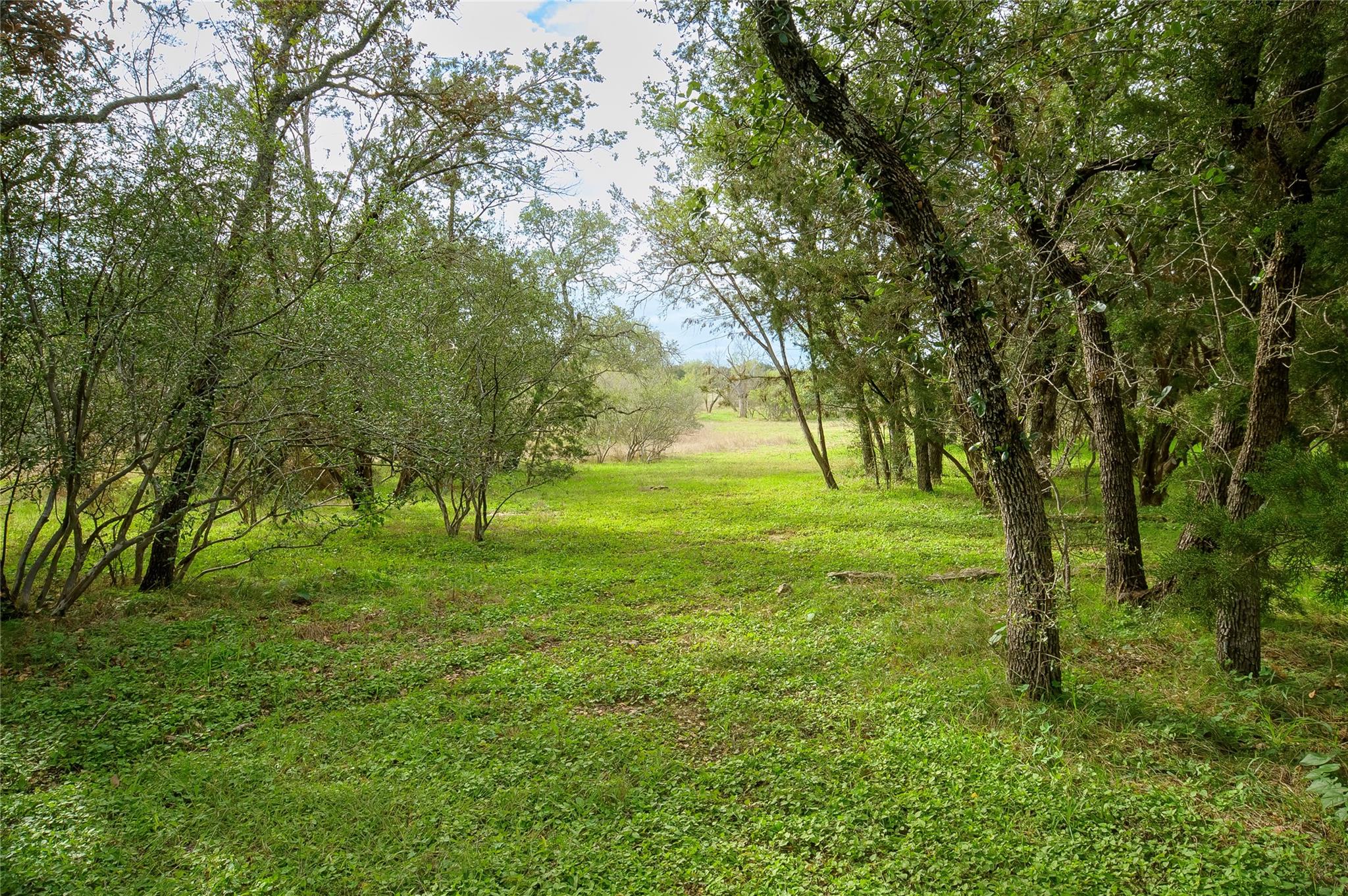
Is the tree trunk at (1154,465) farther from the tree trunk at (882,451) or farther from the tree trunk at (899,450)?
the tree trunk at (882,451)

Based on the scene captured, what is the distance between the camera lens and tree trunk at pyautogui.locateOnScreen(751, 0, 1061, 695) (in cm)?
415

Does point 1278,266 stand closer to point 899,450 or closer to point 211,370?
point 211,370

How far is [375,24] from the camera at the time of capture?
30.3 ft

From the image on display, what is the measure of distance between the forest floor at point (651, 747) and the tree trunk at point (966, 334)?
598mm

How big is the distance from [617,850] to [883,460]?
15.1 meters

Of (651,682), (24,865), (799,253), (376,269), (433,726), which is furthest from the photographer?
(799,253)

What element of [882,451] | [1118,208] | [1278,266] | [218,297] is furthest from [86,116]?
[882,451]

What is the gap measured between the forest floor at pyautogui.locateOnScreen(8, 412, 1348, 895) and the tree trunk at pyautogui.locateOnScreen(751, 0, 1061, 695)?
23.6 inches

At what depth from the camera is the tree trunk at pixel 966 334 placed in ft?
13.6

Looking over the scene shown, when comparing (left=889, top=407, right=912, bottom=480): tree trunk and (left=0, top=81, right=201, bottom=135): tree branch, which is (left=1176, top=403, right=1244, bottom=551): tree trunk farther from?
(left=0, top=81, right=201, bottom=135): tree branch

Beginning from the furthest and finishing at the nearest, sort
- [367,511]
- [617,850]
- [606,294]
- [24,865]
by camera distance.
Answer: [606,294] → [367,511] → [617,850] → [24,865]

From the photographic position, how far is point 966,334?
434 cm

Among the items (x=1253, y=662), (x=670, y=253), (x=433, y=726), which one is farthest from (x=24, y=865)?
(x=670, y=253)

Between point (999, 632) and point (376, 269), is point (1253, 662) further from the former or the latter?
point (376, 269)
